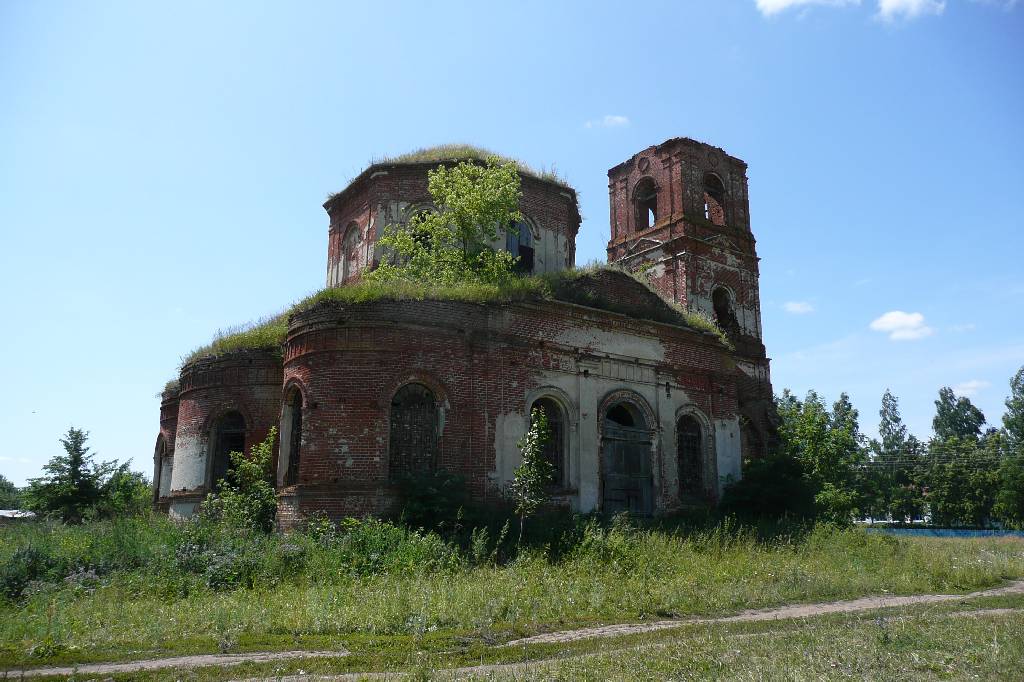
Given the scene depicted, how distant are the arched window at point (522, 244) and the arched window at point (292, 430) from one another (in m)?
7.38

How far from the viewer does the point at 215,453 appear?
17.9 m

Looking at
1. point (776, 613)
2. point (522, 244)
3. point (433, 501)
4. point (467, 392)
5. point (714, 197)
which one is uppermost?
point (714, 197)

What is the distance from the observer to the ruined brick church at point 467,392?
14.4m

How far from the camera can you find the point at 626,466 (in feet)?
56.0

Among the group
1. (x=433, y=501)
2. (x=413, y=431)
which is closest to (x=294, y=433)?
(x=413, y=431)

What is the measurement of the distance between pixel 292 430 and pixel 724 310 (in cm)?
1744

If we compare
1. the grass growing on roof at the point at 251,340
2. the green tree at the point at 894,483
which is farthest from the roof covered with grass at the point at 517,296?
the green tree at the point at 894,483

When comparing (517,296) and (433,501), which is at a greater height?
(517,296)

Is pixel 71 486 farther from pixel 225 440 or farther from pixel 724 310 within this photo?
pixel 724 310

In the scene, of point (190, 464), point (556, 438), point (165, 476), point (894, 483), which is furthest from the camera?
point (894, 483)

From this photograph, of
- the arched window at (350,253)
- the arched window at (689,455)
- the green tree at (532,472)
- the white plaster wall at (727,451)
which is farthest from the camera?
the arched window at (350,253)

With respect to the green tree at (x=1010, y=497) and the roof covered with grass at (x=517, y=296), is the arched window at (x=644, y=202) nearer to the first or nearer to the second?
the roof covered with grass at (x=517, y=296)

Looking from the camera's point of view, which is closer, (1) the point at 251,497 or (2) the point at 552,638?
(2) the point at 552,638

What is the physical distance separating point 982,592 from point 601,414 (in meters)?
7.66
